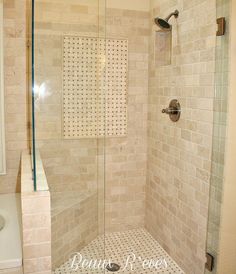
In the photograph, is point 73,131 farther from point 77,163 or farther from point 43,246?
point 43,246

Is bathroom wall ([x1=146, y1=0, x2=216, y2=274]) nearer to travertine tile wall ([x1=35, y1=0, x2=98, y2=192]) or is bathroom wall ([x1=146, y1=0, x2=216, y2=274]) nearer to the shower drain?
the shower drain

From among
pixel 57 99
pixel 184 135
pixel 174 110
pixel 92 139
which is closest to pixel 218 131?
pixel 184 135

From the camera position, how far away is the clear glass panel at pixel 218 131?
147 centimetres

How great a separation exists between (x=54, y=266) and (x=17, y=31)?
160cm

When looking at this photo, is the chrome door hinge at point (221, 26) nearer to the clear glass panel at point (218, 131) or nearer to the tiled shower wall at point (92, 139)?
the clear glass panel at point (218, 131)

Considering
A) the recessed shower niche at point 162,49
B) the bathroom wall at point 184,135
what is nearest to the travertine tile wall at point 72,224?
the bathroom wall at point 184,135

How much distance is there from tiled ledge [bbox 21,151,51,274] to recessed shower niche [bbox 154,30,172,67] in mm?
1554

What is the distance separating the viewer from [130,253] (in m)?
2.32

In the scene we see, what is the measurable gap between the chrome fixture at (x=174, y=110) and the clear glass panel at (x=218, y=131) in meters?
0.54

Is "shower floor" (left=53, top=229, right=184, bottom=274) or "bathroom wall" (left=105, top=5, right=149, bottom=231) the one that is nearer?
"shower floor" (left=53, top=229, right=184, bottom=274)

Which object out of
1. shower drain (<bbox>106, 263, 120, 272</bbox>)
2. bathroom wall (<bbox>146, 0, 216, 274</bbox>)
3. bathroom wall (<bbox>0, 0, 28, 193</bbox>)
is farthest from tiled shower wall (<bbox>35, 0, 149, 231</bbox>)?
shower drain (<bbox>106, 263, 120, 272</bbox>)

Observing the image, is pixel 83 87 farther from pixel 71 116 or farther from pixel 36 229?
pixel 36 229

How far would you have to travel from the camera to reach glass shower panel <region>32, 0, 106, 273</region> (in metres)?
1.83

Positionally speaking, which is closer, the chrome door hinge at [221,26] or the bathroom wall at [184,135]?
the chrome door hinge at [221,26]
